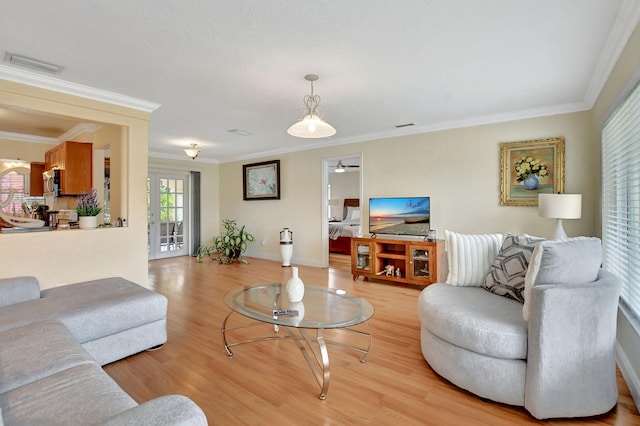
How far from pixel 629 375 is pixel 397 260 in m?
2.93

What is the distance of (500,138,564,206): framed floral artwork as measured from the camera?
3834 millimetres

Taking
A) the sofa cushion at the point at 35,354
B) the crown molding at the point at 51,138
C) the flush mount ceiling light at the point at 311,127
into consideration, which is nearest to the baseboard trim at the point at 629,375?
the flush mount ceiling light at the point at 311,127

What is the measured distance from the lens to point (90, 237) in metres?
3.30

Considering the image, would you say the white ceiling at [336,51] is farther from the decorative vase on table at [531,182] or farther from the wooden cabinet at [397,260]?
the wooden cabinet at [397,260]

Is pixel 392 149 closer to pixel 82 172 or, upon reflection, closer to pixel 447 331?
pixel 447 331

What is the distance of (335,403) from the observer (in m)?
1.85

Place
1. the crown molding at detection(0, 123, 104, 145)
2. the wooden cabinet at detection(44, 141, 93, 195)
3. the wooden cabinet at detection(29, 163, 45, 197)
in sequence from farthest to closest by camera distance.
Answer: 1. the wooden cabinet at detection(29, 163, 45, 197)
2. the crown molding at detection(0, 123, 104, 145)
3. the wooden cabinet at detection(44, 141, 93, 195)

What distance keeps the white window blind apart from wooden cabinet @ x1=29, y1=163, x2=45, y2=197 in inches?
298

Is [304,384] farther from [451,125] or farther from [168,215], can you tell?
[168,215]

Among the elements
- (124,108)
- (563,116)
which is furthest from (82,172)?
(563,116)

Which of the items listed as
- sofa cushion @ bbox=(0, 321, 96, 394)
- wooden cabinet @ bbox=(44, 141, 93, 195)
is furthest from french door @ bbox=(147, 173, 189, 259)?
sofa cushion @ bbox=(0, 321, 96, 394)

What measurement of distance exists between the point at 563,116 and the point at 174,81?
4364mm

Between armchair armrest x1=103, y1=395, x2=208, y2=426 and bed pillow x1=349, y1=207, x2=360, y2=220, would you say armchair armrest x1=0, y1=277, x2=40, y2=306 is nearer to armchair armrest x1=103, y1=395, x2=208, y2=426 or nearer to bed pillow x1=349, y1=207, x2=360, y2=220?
armchair armrest x1=103, y1=395, x2=208, y2=426

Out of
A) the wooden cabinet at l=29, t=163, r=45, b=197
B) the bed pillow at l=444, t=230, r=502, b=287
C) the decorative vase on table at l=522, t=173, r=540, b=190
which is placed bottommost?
the bed pillow at l=444, t=230, r=502, b=287
